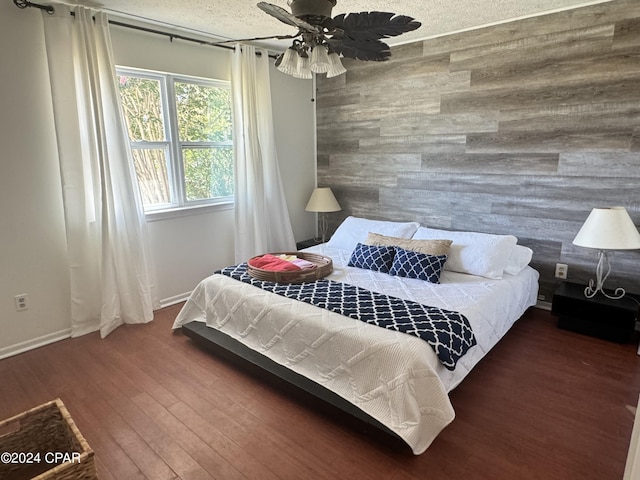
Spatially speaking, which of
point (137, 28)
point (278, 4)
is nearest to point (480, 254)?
point (278, 4)

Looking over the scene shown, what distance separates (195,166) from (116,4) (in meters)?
1.39

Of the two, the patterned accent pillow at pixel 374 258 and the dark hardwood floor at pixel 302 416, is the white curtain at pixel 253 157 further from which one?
the dark hardwood floor at pixel 302 416

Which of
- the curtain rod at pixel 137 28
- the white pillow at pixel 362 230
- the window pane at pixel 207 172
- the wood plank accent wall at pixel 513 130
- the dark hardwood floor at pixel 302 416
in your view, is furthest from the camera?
the window pane at pixel 207 172

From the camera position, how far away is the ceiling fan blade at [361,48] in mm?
1863

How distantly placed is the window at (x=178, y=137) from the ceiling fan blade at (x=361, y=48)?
6.91 ft

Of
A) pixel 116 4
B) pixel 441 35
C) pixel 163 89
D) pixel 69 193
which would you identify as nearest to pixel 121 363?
pixel 69 193

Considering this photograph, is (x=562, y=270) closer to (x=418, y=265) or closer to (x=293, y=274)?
(x=418, y=265)

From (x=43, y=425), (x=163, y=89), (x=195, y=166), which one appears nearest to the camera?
(x=43, y=425)

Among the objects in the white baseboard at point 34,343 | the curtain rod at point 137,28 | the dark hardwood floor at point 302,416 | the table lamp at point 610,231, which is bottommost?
the dark hardwood floor at point 302,416

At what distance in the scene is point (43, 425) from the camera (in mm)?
1742

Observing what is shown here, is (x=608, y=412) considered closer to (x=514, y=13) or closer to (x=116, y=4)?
(x=514, y=13)

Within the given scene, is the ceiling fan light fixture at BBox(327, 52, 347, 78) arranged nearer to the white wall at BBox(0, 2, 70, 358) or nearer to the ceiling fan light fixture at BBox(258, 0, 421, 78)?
the ceiling fan light fixture at BBox(258, 0, 421, 78)

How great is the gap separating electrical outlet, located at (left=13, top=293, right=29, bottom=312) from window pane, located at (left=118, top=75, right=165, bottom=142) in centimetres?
145

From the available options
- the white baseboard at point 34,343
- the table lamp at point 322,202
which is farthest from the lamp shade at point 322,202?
the white baseboard at point 34,343
